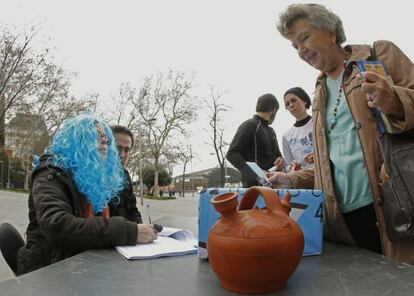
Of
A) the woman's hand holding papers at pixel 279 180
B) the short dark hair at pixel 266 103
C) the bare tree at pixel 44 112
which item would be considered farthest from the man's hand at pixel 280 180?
the bare tree at pixel 44 112

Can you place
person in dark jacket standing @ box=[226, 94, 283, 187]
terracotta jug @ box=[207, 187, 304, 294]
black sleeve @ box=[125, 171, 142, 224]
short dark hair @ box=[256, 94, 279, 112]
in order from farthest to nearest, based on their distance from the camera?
short dark hair @ box=[256, 94, 279, 112] → person in dark jacket standing @ box=[226, 94, 283, 187] → black sleeve @ box=[125, 171, 142, 224] → terracotta jug @ box=[207, 187, 304, 294]

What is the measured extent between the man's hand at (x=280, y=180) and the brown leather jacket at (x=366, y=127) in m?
0.12

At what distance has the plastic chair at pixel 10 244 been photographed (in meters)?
1.51

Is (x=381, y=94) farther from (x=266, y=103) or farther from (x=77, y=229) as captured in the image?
(x=266, y=103)

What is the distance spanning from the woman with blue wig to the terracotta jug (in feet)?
2.09

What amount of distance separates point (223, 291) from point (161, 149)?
2634cm

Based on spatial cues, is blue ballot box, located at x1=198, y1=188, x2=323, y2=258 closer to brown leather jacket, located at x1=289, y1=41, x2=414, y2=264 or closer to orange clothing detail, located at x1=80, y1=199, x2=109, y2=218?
brown leather jacket, located at x1=289, y1=41, x2=414, y2=264

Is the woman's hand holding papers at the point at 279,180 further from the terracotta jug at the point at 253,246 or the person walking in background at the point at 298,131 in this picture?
the person walking in background at the point at 298,131

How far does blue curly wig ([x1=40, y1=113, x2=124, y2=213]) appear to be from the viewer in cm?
156

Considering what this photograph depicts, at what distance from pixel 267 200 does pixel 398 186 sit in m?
0.61

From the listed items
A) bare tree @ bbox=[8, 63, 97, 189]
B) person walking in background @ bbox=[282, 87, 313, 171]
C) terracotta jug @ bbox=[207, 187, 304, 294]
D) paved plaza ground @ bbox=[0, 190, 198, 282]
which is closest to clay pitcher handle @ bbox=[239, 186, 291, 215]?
terracotta jug @ bbox=[207, 187, 304, 294]

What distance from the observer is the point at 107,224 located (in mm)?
1299

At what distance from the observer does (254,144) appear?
2.94 meters

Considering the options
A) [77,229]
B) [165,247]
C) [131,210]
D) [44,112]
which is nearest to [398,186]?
[165,247]
